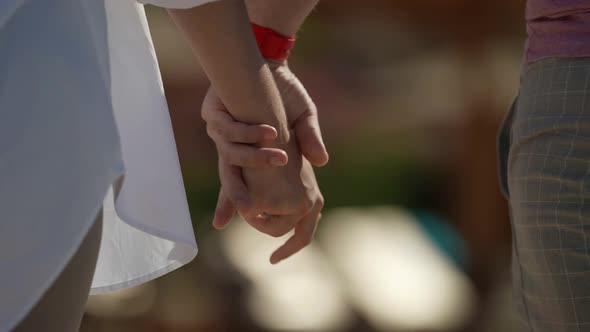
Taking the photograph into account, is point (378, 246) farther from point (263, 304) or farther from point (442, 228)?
point (263, 304)

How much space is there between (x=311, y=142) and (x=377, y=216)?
5.54 metres

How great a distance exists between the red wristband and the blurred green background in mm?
2875

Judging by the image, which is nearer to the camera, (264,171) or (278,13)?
(264,171)

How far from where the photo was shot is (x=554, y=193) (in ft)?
4.88

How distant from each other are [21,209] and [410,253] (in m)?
5.48

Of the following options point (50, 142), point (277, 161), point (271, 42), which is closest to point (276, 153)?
point (277, 161)

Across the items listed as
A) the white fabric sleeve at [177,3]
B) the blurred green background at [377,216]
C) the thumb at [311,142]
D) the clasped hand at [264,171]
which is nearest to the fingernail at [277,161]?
the clasped hand at [264,171]

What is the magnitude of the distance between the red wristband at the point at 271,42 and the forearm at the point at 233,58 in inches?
11.5

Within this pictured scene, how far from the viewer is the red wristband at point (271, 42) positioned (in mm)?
1832

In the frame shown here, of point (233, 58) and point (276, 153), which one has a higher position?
point (233, 58)

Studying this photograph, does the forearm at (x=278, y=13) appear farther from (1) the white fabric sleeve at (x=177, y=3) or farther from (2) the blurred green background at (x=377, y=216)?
(2) the blurred green background at (x=377, y=216)

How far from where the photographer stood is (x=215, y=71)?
146 centimetres

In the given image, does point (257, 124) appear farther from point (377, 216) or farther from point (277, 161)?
point (377, 216)

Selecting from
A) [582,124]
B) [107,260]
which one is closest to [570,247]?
[582,124]
